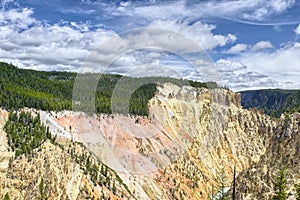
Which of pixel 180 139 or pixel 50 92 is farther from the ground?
pixel 50 92

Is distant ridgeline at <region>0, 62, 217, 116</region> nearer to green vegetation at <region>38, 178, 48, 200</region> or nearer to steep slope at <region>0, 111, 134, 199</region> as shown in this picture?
steep slope at <region>0, 111, 134, 199</region>

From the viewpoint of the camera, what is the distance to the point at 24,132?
221 feet

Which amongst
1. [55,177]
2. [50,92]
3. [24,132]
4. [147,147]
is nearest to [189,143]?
[147,147]

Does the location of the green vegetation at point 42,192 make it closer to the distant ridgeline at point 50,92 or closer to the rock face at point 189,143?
the rock face at point 189,143

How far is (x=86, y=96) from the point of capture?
100062mm

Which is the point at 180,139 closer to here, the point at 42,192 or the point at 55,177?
the point at 55,177

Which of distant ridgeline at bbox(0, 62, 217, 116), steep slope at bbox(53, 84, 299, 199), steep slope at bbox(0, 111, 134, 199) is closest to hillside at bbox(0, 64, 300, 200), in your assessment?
steep slope at bbox(0, 111, 134, 199)

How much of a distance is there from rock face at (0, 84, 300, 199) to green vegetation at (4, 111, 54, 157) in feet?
22.7

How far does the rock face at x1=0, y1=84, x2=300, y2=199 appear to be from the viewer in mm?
53469

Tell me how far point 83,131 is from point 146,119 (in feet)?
64.3

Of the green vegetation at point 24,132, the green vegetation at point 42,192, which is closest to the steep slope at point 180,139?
the green vegetation at point 24,132

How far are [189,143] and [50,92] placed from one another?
128 ft

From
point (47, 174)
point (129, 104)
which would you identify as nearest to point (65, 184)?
point (47, 174)

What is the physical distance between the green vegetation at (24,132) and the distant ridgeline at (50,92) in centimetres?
515
